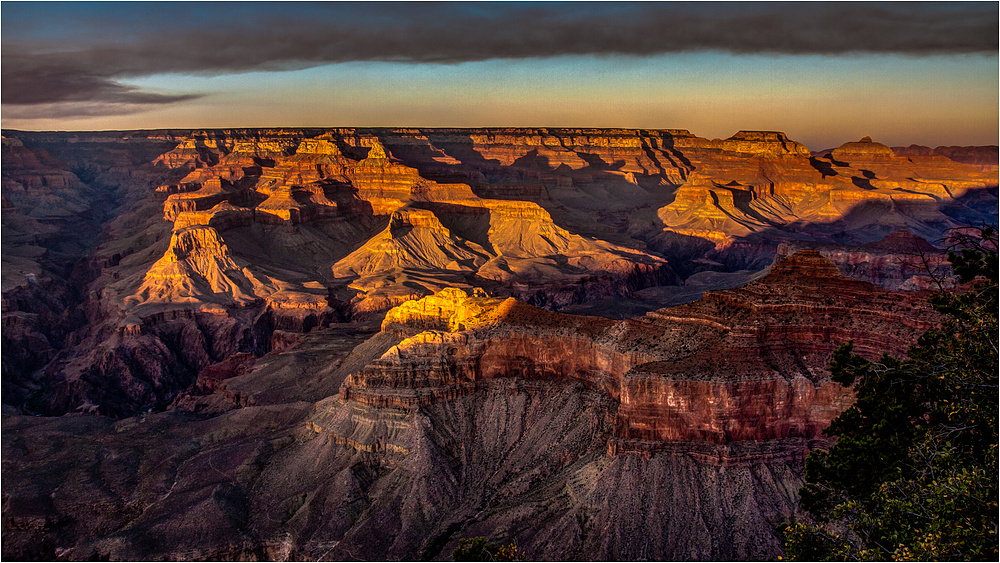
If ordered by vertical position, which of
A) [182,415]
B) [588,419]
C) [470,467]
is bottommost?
[182,415]

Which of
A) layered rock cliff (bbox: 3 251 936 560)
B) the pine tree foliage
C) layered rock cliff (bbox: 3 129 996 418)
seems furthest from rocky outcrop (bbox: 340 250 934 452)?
layered rock cliff (bbox: 3 129 996 418)

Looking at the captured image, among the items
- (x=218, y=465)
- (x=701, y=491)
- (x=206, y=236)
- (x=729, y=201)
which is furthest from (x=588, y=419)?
(x=729, y=201)

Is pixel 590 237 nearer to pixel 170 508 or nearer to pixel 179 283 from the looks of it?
pixel 179 283

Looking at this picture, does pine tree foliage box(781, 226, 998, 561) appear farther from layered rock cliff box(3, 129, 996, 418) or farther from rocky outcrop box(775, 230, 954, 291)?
rocky outcrop box(775, 230, 954, 291)

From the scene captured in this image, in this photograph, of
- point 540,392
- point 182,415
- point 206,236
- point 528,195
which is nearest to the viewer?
point 540,392

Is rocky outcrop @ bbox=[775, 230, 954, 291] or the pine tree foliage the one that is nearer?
the pine tree foliage

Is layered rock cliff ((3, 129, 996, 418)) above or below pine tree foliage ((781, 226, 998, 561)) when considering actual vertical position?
below

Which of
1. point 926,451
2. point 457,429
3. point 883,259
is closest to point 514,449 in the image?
point 457,429

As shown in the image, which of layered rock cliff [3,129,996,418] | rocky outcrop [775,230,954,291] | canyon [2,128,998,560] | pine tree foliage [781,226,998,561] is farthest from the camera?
layered rock cliff [3,129,996,418]
